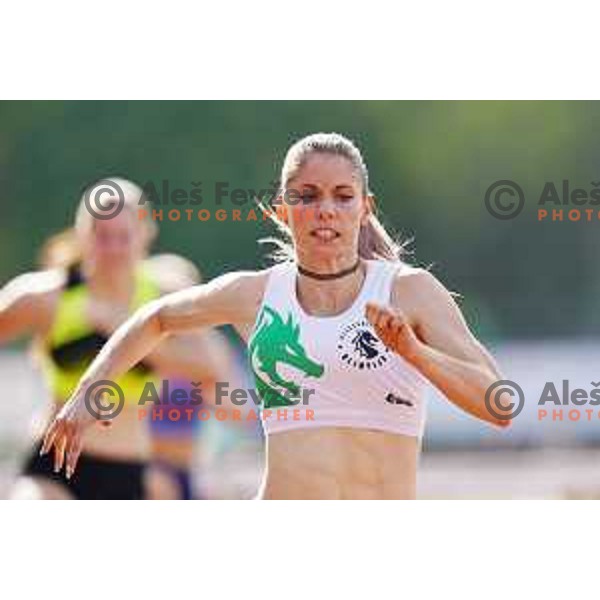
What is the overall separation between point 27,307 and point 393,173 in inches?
342

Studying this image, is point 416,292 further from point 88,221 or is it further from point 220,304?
point 88,221

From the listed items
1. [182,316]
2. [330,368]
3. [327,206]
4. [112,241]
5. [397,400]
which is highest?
[112,241]

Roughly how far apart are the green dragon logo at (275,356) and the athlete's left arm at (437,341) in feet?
1.09

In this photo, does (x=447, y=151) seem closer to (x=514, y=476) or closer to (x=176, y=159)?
(x=176, y=159)

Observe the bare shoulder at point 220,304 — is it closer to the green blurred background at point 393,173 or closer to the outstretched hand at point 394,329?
the outstretched hand at point 394,329

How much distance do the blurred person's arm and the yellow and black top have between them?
0.04 metres

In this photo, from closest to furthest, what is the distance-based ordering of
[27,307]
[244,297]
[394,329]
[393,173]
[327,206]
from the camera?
[394,329] → [327,206] → [244,297] → [27,307] → [393,173]

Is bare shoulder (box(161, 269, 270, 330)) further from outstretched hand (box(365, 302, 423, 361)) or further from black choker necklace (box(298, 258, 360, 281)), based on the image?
outstretched hand (box(365, 302, 423, 361))

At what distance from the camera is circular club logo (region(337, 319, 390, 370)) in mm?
5402

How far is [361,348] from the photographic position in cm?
543

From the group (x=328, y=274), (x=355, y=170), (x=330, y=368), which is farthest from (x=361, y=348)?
(x=355, y=170)

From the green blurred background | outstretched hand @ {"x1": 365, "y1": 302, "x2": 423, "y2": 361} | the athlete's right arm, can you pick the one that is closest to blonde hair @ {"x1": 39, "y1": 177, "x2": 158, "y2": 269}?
the athlete's right arm
